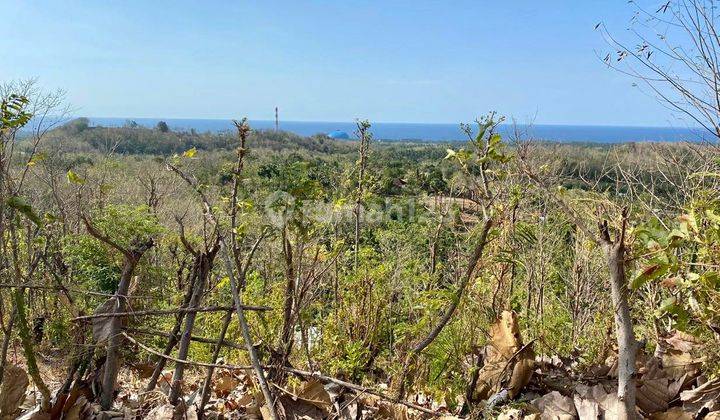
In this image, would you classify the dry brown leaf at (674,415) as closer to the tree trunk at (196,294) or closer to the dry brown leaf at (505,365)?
the dry brown leaf at (505,365)

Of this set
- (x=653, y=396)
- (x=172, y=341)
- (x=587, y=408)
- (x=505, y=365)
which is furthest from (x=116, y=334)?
(x=653, y=396)

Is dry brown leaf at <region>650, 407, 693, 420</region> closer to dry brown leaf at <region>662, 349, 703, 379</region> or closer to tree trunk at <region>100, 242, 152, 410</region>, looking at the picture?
dry brown leaf at <region>662, 349, 703, 379</region>

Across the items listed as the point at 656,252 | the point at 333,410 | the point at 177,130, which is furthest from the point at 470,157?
the point at 177,130

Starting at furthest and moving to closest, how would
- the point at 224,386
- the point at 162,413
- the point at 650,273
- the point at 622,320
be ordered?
the point at 224,386
the point at 162,413
the point at 622,320
the point at 650,273

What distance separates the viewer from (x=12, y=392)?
140 cm

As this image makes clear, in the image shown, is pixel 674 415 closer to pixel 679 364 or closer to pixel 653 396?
pixel 653 396

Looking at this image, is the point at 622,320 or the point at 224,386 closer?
the point at 622,320

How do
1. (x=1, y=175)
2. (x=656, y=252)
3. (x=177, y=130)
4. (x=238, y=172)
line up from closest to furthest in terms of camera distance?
(x=656, y=252)
(x=1, y=175)
(x=238, y=172)
(x=177, y=130)

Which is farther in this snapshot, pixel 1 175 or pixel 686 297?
pixel 686 297

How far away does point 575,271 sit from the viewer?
4.42m

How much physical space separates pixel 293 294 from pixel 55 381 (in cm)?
77

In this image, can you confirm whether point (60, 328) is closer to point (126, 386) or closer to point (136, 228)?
point (126, 386)

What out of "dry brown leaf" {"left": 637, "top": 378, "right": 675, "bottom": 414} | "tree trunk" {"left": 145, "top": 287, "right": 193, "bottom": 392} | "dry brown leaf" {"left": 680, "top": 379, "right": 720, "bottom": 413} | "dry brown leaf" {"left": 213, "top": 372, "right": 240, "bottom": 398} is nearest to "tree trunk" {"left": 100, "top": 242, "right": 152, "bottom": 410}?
"tree trunk" {"left": 145, "top": 287, "right": 193, "bottom": 392}

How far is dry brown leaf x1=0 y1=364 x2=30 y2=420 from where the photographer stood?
138 centimetres
